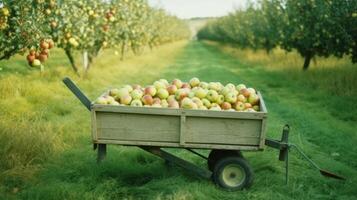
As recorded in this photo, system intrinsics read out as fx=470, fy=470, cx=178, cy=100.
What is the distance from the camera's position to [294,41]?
1595 cm

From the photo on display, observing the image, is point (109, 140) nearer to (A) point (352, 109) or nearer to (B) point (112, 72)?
(A) point (352, 109)

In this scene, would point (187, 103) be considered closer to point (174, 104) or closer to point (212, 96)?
point (174, 104)

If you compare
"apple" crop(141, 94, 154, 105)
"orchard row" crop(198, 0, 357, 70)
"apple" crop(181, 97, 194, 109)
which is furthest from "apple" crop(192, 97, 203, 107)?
"orchard row" crop(198, 0, 357, 70)

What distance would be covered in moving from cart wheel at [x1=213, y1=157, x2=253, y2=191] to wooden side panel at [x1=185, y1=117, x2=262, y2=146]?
1.05 feet

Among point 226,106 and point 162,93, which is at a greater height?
point 162,93

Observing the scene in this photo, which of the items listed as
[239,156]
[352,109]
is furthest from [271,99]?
[239,156]

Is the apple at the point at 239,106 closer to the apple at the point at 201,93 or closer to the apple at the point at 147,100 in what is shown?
the apple at the point at 201,93

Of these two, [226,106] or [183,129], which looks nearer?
[183,129]

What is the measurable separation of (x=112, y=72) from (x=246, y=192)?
11.0 metres

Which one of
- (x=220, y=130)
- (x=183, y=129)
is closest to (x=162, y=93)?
(x=183, y=129)

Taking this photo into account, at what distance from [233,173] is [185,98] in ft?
3.04

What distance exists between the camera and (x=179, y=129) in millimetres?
4531

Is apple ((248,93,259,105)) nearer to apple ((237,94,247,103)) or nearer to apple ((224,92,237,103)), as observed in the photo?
apple ((237,94,247,103))

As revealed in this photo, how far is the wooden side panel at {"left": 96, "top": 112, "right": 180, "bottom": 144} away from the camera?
453 cm
